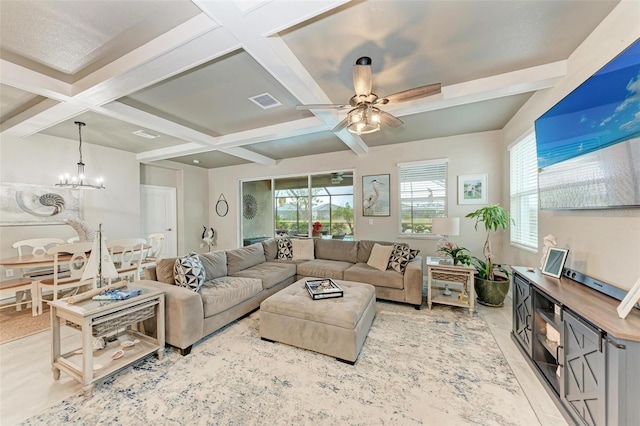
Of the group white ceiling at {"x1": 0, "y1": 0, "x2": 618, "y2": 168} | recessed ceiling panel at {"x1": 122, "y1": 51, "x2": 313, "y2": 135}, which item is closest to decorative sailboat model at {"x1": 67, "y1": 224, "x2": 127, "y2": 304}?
white ceiling at {"x1": 0, "y1": 0, "x2": 618, "y2": 168}

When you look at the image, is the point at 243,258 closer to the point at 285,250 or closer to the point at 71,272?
the point at 285,250

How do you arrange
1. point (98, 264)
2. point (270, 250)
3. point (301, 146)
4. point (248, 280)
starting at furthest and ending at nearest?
point (301, 146) → point (270, 250) → point (248, 280) → point (98, 264)

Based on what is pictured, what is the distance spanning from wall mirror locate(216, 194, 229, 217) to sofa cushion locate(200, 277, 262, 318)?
408 cm

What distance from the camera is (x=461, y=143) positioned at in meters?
4.23

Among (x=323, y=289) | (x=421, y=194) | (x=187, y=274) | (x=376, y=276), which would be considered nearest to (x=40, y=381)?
(x=187, y=274)

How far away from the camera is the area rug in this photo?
8.61 ft

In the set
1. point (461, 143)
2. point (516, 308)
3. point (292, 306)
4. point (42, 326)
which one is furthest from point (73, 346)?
point (461, 143)

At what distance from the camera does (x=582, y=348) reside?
1.39 m

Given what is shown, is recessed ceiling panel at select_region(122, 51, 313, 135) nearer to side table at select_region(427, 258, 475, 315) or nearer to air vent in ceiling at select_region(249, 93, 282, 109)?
air vent in ceiling at select_region(249, 93, 282, 109)

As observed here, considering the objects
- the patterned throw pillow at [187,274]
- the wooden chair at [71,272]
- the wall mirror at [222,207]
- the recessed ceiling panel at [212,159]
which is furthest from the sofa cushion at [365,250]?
the wall mirror at [222,207]

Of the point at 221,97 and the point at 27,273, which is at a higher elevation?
the point at 221,97

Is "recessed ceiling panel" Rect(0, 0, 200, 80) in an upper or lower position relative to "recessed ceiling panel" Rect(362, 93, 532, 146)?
upper

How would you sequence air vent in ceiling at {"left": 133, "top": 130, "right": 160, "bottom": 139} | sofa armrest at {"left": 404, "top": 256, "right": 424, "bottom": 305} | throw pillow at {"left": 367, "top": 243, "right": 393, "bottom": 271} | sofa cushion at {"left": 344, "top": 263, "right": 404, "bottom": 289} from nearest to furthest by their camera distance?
sofa armrest at {"left": 404, "top": 256, "right": 424, "bottom": 305} → sofa cushion at {"left": 344, "top": 263, "right": 404, "bottom": 289} → throw pillow at {"left": 367, "top": 243, "right": 393, "bottom": 271} → air vent in ceiling at {"left": 133, "top": 130, "right": 160, "bottom": 139}

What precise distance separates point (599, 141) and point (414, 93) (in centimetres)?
128
